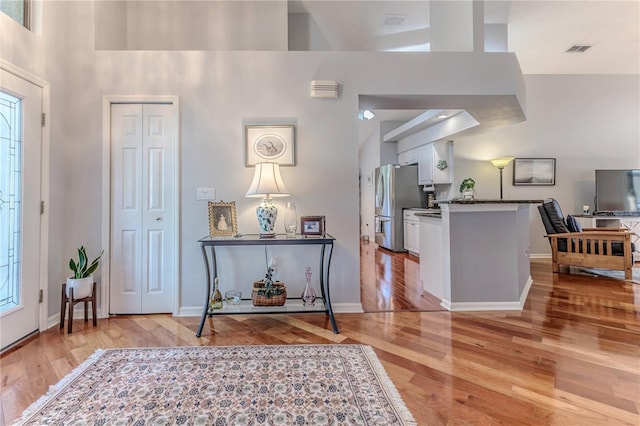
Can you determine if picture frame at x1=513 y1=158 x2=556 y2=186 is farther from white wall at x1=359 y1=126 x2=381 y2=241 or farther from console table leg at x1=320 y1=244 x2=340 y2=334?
console table leg at x1=320 y1=244 x2=340 y2=334

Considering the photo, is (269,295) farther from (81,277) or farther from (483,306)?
(483,306)

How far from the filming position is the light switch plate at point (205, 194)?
271cm

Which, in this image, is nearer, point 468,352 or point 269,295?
point 468,352

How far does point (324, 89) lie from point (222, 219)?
1.48 metres

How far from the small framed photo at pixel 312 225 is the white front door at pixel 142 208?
1190mm

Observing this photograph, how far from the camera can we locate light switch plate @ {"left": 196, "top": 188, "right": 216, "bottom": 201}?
271 centimetres

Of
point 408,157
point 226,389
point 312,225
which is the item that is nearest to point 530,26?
point 408,157

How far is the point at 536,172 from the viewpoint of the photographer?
5.55 meters

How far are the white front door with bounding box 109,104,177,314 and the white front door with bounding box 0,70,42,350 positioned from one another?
0.50m

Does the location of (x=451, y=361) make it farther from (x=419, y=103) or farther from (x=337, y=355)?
(x=419, y=103)

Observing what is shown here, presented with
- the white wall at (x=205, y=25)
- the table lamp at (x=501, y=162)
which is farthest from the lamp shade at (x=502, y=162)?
the white wall at (x=205, y=25)

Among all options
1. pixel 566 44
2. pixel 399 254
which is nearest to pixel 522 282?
pixel 399 254

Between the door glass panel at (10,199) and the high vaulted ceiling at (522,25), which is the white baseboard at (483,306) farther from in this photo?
the door glass panel at (10,199)

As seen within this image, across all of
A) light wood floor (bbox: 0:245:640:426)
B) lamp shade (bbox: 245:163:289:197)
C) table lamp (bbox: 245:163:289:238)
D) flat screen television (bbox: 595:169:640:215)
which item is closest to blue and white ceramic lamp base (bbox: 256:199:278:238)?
table lamp (bbox: 245:163:289:238)
